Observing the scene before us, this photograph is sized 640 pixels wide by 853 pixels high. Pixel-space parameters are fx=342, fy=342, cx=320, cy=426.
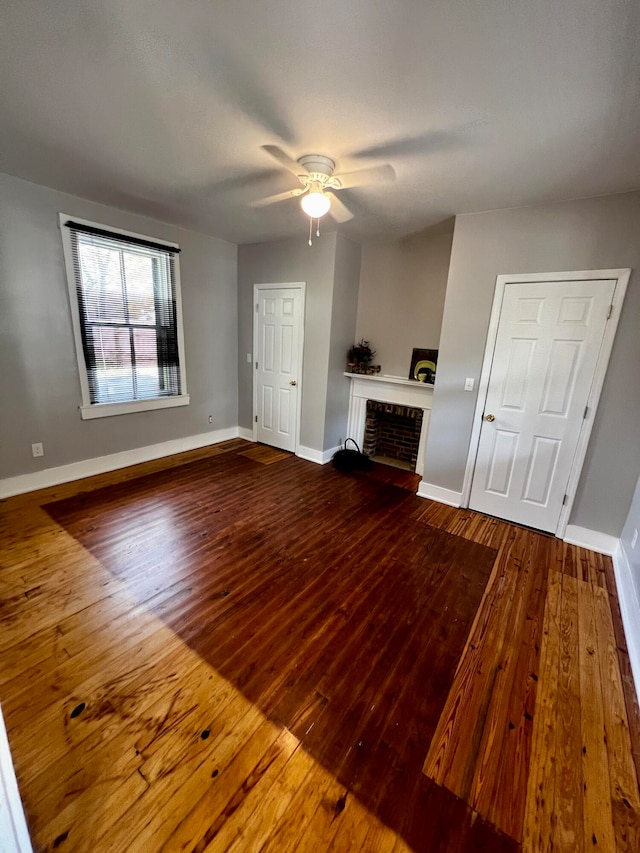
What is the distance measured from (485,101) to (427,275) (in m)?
2.21

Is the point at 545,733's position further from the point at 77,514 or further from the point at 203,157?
the point at 203,157

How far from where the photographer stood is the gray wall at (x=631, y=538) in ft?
6.75

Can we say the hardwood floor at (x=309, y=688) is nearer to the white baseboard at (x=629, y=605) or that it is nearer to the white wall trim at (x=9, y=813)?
the white baseboard at (x=629, y=605)

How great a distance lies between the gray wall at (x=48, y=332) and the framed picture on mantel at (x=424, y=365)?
2.65 m

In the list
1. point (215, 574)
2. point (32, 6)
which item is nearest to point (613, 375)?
point (215, 574)

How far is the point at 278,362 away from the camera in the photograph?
4316 millimetres

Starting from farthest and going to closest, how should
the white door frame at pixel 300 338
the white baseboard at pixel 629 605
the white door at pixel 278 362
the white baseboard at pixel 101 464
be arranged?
the white door at pixel 278 362 → the white door frame at pixel 300 338 → the white baseboard at pixel 101 464 → the white baseboard at pixel 629 605

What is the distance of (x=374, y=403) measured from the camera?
430 cm

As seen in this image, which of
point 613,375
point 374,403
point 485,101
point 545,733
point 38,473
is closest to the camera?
point 545,733

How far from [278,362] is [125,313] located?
67.5 inches

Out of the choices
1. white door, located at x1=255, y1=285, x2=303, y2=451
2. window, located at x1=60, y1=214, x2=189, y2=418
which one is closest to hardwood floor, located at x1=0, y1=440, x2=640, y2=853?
window, located at x1=60, y1=214, x2=189, y2=418

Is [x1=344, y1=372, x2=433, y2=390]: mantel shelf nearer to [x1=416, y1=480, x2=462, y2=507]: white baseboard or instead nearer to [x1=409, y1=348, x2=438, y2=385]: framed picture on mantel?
[x1=409, y1=348, x2=438, y2=385]: framed picture on mantel

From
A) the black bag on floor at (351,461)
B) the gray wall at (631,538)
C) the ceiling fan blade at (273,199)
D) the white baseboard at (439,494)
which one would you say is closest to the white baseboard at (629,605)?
the gray wall at (631,538)

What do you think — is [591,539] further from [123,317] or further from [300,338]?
[123,317]
